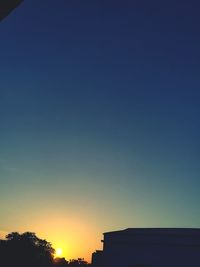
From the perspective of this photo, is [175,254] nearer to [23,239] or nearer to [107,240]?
[107,240]

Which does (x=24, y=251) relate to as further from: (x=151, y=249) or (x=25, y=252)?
(x=151, y=249)

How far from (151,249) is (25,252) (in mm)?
51955

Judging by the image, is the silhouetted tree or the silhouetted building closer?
the silhouetted building

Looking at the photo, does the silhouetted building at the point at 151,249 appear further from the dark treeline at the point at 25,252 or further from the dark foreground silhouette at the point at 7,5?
the dark treeline at the point at 25,252

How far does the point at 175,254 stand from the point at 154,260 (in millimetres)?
1667

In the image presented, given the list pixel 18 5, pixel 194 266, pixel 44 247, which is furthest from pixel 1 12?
pixel 44 247

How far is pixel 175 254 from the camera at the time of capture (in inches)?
899

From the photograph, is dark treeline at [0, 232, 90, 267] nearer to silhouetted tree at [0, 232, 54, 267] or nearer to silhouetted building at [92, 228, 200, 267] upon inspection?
silhouetted tree at [0, 232, 54, 267]

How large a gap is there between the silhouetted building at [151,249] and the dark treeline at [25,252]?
35.6 meters

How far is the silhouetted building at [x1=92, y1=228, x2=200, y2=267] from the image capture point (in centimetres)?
2261

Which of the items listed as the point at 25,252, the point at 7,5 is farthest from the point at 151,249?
the point at 25,252

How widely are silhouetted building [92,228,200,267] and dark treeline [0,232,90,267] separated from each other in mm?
35584

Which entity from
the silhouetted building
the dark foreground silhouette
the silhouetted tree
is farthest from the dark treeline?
the dark foreground silhouette

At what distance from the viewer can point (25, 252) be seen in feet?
223
